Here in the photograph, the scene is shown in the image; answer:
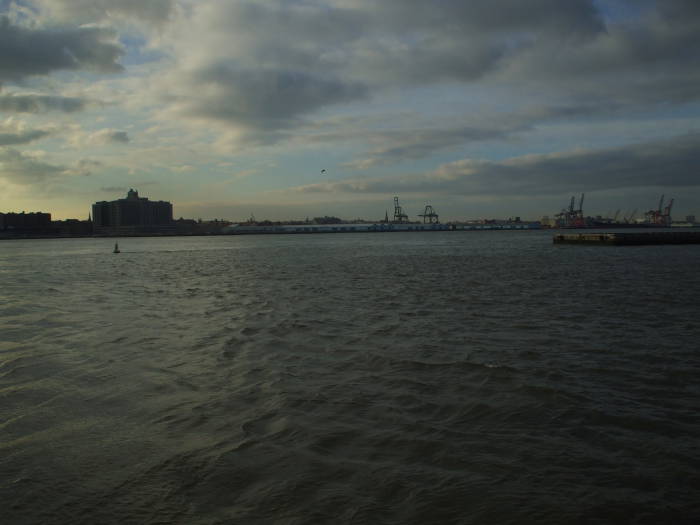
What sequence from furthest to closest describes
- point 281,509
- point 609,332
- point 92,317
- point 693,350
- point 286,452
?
1. point 92,317
2. point 609,332
3. point 693,350
4. point 286,452
5. point 281,509

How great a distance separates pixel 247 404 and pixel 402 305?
11.2m

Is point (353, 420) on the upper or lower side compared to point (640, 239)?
lower

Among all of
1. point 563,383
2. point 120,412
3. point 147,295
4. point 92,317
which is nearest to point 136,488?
point 120,412

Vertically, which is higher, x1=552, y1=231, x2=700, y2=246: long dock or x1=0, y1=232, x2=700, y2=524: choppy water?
x1=552, y1=231, x2=700, y2=246: long dock

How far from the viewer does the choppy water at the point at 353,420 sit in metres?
4.63

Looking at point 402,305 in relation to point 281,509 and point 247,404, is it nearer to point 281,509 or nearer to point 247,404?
point 247,404

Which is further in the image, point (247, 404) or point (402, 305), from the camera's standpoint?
point (402, 305)

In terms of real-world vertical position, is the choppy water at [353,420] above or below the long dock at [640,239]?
below

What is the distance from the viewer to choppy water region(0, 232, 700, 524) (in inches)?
182

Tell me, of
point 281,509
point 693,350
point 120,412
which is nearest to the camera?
point 281,509

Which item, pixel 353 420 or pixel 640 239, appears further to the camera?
pixel 640 239

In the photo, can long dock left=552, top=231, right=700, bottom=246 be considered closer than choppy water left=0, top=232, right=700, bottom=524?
No

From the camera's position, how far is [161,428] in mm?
6430

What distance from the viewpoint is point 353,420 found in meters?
6.73
